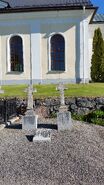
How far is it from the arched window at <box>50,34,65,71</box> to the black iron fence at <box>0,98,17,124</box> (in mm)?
9049

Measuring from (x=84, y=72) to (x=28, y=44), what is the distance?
375 centimetres

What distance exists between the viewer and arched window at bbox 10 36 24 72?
77.2ft

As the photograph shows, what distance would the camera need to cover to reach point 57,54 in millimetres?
23281

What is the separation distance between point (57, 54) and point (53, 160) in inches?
603

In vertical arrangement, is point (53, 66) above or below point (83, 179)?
above

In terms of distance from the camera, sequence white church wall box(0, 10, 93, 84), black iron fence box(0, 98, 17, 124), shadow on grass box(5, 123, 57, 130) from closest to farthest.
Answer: shadow on grass box(5, 123, 57, 130) → black iron fence box(0, 98, 17, 124) → white church wall box(0, 10, 93, 84)

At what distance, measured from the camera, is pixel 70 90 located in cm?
1666

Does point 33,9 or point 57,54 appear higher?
point 33,9

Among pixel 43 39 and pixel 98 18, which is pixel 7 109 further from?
pixel 98 18

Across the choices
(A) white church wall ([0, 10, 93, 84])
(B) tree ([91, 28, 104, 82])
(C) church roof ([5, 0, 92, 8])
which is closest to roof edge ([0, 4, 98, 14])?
(A) white church wall ([0, 10, 93, 84])

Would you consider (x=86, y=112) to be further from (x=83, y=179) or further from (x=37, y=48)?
(x=37, y=48)

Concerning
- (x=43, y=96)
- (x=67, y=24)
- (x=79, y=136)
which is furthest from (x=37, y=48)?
(x=79, y=136)

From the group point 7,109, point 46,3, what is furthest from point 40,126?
point 46,3

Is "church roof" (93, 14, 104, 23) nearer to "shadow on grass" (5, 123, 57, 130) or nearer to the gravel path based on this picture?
"shadow on grass" (5, 123, 57, 130)
